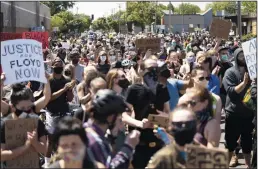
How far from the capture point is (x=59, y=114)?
8062 millimetres

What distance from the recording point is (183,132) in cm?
402

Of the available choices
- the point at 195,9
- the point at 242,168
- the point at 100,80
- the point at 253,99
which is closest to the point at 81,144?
the point at 100,80

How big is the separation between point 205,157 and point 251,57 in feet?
10.9

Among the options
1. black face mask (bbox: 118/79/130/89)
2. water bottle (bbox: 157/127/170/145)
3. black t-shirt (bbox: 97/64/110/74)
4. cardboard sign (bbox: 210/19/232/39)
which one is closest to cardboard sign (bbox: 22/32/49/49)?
black t-shirt (bbox: 97/64/110/74)

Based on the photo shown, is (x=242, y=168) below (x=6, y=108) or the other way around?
below

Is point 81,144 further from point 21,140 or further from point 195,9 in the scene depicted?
point 195,9

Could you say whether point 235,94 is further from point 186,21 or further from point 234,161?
point 186,21

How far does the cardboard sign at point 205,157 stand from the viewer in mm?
3912

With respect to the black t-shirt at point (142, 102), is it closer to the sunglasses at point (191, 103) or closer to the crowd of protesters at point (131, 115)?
the crowd of protesters at point (131, 115)

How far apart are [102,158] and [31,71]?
91.4 inches

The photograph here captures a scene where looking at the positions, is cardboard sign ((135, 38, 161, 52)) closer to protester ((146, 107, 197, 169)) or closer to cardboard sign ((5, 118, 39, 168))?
cardboard sign ((5, 118, 39, 168))

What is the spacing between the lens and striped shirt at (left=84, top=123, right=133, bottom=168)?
4.10 m

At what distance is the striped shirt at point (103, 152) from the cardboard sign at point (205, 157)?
497 mm

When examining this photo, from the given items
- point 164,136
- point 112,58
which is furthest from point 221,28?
point 164,136
